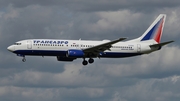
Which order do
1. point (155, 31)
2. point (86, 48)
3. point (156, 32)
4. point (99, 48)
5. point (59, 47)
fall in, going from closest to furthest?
point (59, 47) → point (99, 48) → point (86, 48) → point (156, 32) → point (155, 31)

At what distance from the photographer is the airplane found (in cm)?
13925

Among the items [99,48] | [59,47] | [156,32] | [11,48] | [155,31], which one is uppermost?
[155,31]

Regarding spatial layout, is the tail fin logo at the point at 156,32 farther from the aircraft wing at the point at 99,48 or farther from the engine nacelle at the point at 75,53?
the engine nacelle at the point at 75,53

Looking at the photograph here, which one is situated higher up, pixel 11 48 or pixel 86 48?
pixel 11 48

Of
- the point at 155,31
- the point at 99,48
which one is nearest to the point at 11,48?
the point at 99,48

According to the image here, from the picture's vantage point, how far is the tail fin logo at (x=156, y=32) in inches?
6048

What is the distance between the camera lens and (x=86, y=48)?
465 feet

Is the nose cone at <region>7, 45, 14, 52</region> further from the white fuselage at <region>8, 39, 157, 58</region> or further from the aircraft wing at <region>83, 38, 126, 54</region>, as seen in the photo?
the aircraft wing at <region>83, 38, 126, 54</region>

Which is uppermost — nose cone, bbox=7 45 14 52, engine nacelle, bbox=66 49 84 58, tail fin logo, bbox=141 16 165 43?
tail fin logo, bbox=141 16 165 43

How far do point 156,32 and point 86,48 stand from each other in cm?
2053

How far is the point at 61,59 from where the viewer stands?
14912cm

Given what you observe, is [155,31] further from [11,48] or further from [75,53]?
[11,48]

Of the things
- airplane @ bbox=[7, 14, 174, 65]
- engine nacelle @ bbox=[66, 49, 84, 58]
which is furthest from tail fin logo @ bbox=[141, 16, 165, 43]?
engine nacelle @ bbox=[66, 49, 84, 58]

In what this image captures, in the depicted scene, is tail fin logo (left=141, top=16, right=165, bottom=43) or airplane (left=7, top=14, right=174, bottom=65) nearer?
airplane (left=7, top=14, right=174, bottom=65)
